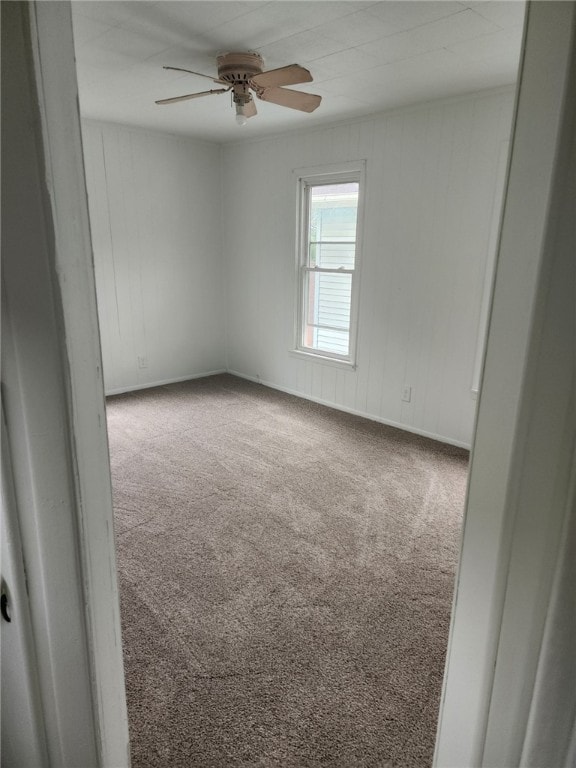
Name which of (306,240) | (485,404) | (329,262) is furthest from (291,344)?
(485,404)

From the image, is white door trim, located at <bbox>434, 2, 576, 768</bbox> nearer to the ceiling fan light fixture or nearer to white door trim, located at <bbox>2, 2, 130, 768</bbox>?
white door trim, located at <bbox>2, 2, 130, 768</bbox>

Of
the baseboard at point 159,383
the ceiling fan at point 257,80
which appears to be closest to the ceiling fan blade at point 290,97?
the ceiling fan at point 257,80

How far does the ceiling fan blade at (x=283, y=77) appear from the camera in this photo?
223 cm

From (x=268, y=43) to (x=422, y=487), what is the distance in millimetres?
2652

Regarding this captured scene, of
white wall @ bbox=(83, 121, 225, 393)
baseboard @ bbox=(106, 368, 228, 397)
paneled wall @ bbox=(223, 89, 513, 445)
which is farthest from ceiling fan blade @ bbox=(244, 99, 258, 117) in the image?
baseboard @ bbox=(106, 368, 228, 397)

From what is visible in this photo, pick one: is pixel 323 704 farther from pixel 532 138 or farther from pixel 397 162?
pixel 397 162

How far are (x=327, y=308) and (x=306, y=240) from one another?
0.67m

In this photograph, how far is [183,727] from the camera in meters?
1.52

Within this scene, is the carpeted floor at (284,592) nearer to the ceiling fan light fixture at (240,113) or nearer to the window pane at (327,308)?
the window pane at (327,308)

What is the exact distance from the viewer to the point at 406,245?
3.70 metres

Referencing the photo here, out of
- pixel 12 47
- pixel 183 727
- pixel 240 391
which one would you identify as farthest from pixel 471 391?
pixel 12 47

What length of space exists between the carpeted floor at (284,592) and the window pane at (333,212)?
1.79m

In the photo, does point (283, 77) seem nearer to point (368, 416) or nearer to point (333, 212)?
point (333, 212)

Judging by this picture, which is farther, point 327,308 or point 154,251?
point 154,251
